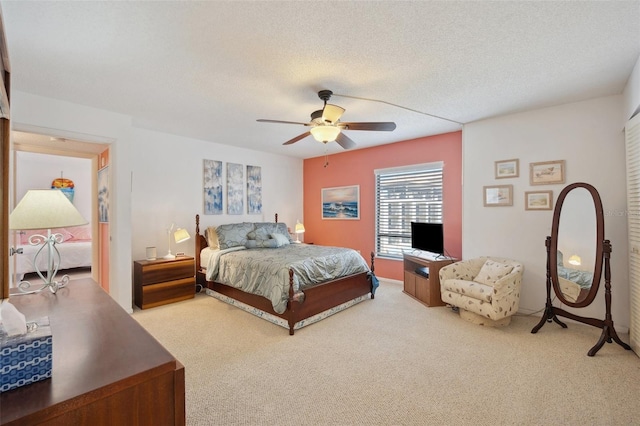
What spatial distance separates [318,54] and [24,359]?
7.96ft

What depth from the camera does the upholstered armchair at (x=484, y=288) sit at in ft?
10.5

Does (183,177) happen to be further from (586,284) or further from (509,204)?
(586,284)

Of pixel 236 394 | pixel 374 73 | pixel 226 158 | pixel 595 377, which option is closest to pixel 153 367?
pixel 236 394

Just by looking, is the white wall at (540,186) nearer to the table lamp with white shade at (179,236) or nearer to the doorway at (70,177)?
the table lamp with white shade at (179,236)

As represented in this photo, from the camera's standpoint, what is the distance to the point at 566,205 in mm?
3264

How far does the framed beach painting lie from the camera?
5.90 m

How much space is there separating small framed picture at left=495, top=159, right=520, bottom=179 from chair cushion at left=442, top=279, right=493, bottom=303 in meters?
1.52

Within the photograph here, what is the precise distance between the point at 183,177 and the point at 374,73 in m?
3.65

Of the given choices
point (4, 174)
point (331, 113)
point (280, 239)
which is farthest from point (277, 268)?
point (4, 174)

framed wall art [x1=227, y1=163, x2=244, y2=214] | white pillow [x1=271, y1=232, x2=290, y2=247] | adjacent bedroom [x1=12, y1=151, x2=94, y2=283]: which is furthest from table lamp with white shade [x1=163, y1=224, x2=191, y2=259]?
adjacent bedroom [x1=12, y1=151, x2=94, y2=283]

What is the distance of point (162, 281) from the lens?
4.18 m

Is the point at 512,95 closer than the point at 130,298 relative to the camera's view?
Yes

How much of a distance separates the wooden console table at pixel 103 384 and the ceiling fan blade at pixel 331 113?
230cm

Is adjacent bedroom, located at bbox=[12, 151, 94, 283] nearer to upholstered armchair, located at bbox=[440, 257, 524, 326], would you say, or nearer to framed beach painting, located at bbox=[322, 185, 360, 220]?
framed beach painting, located at bbox=[322, 185, 360, 220]
